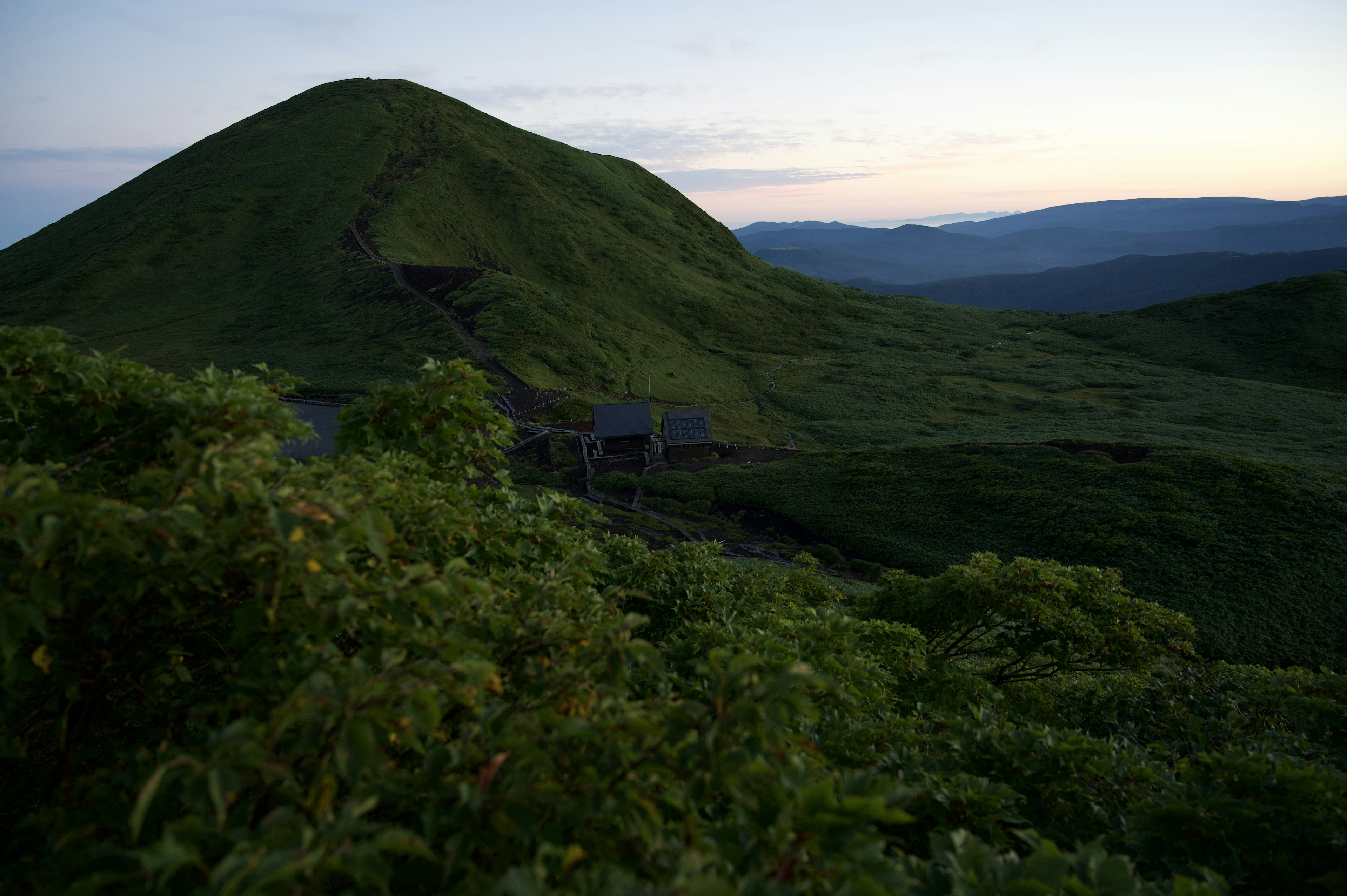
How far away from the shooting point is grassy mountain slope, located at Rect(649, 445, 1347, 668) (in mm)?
24094

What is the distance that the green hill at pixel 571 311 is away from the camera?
63.3m

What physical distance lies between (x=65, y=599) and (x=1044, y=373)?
94.4 meters

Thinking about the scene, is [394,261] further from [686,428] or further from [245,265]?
[686,428]

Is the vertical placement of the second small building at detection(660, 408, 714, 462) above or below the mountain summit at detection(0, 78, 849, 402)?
below

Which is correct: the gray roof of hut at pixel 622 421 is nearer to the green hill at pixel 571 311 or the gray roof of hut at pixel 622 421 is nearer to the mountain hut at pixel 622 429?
the mountain hut at pixel 622 429

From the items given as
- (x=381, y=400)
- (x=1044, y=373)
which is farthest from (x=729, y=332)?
(x=381, y=400)

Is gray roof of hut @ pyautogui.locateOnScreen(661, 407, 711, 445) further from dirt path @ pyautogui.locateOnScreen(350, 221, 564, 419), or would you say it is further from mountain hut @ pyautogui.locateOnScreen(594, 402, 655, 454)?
dirt path @ pyautogui.locateOnScreen(350, 221, 564, 419)

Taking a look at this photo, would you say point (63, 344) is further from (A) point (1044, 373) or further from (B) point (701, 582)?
(A) point (1044, 373)

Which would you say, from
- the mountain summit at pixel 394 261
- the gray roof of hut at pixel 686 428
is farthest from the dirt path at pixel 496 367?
the gray roof of hut at pixel 686 428

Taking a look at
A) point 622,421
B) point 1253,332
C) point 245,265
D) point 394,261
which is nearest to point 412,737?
point 622,421

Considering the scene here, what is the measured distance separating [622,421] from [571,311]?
112 ft

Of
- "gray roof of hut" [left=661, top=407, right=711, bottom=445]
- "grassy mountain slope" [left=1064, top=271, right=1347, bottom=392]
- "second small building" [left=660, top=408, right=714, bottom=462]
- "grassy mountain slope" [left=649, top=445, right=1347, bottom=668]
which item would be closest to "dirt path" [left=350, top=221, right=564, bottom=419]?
"gray roof of hut" [left=661, top=407, right=711, bottom=445]

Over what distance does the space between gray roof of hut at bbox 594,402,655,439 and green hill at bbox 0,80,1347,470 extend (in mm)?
9113

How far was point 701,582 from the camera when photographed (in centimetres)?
1005
